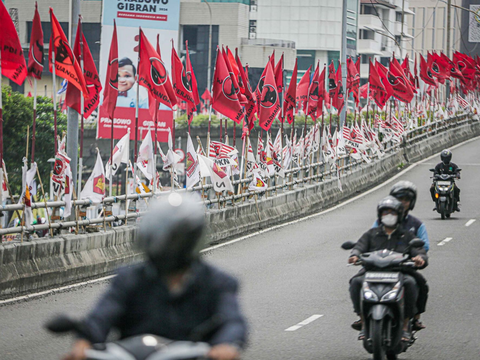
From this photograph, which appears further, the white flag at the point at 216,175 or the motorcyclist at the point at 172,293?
the white flag at the point at 216,175

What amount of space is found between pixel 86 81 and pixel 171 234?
45.2ft

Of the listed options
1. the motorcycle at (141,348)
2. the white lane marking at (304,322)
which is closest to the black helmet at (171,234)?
the motorcycle at (141,348)

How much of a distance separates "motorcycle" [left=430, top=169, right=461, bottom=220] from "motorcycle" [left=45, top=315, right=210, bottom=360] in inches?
744

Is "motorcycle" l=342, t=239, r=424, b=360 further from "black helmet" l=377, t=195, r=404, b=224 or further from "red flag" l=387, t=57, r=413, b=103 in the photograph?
"red flag" l=387, t=57, r=413, b=103

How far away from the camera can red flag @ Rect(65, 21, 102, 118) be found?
15188mm

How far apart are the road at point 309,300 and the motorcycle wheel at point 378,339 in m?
0.86

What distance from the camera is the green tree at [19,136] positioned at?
51.1 m

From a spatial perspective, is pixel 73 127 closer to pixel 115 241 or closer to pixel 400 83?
pixel 115 241

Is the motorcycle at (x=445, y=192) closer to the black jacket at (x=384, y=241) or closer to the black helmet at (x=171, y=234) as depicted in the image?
the black jacket at (x=384, y=241)

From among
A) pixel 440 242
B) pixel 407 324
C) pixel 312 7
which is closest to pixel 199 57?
pixel 312 7

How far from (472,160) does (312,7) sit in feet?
264

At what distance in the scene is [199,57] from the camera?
9819cm

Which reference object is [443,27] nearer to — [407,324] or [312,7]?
[312,7]

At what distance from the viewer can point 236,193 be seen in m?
23.8
